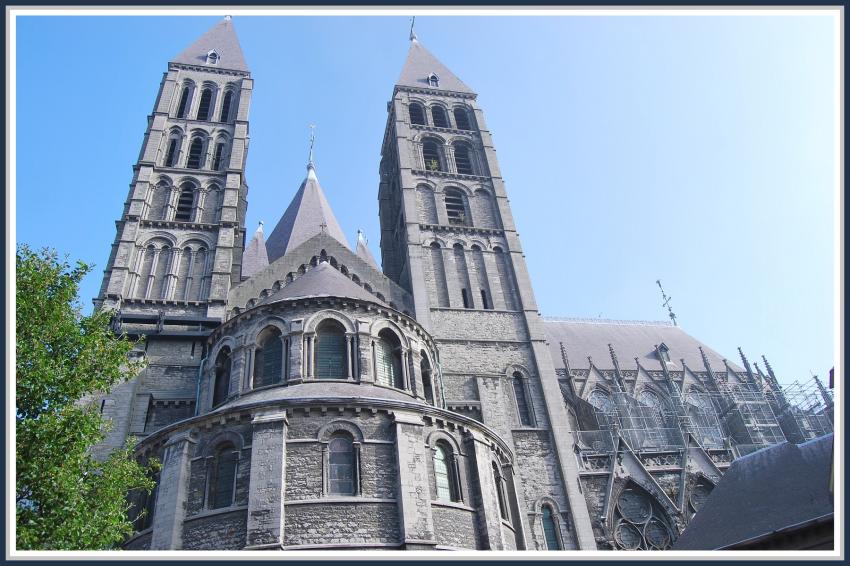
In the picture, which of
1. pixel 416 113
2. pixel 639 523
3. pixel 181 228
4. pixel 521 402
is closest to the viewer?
pixel 639 523

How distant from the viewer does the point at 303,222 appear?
33.2 meters

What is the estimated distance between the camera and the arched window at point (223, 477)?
14.4m

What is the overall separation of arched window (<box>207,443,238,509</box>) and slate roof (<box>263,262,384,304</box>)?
5500mm

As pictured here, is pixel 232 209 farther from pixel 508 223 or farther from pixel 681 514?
pixel 681 514

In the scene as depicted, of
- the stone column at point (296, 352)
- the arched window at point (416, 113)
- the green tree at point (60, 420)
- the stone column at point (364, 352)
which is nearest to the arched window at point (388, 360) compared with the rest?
the stone column at point (364, 352)

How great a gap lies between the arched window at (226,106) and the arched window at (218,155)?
2.03 m

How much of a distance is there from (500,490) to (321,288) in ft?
27.8

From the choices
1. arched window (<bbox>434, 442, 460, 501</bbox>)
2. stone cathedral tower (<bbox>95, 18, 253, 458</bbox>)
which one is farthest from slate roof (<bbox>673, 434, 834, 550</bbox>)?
stone cathedral tower (<bbox>95, 18, 253, 458</bbox>)

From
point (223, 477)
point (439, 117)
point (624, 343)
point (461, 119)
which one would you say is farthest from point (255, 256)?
point (624, 343)

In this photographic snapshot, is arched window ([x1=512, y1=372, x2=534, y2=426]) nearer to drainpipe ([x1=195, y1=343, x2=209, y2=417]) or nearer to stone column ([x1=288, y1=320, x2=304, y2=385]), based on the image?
stone column ([x1=288, y1=320, x2=304, y2=385])

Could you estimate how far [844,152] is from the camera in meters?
7.61

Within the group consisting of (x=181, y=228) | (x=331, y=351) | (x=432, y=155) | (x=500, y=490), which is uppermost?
(x=432, y=155)

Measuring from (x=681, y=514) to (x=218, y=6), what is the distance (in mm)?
22966

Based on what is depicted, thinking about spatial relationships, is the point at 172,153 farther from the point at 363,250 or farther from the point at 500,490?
the point at 500,490
